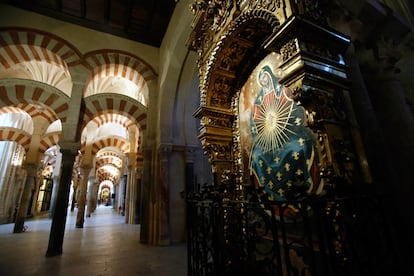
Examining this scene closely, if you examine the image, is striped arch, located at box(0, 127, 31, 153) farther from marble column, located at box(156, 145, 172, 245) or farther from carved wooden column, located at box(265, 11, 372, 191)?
carved wooden column, located at box(265, 11, 372, 191)

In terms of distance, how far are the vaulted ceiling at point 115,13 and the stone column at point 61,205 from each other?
3.67 meters

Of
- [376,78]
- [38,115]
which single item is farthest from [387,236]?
[38,115]

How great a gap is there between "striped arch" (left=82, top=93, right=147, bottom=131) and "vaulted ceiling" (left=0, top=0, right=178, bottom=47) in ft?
6.66

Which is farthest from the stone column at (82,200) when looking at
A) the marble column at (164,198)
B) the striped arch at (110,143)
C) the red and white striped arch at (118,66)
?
the marble column at (164,198)

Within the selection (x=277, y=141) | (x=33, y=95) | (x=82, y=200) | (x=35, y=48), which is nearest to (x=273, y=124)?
(x=277, y=141)

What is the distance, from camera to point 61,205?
431 cm

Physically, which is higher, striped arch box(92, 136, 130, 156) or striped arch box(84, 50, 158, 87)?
striped arch box(84, 50, 158, 87)

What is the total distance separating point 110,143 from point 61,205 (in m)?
5.78

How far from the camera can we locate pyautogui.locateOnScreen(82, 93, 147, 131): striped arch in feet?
17.3

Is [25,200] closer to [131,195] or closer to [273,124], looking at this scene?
[131,195]

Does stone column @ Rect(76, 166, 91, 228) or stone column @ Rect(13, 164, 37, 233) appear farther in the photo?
stone column @ Rect(76, 166, 91, 228)

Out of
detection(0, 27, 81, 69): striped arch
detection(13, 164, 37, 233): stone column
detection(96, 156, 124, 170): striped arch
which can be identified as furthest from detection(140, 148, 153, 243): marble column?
detection(96, 156, 124, 170): striped arch

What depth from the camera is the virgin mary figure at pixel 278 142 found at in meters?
1.79

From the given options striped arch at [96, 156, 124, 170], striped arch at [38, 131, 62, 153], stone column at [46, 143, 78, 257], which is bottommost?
stone column at [46, 143, 78, 257]
